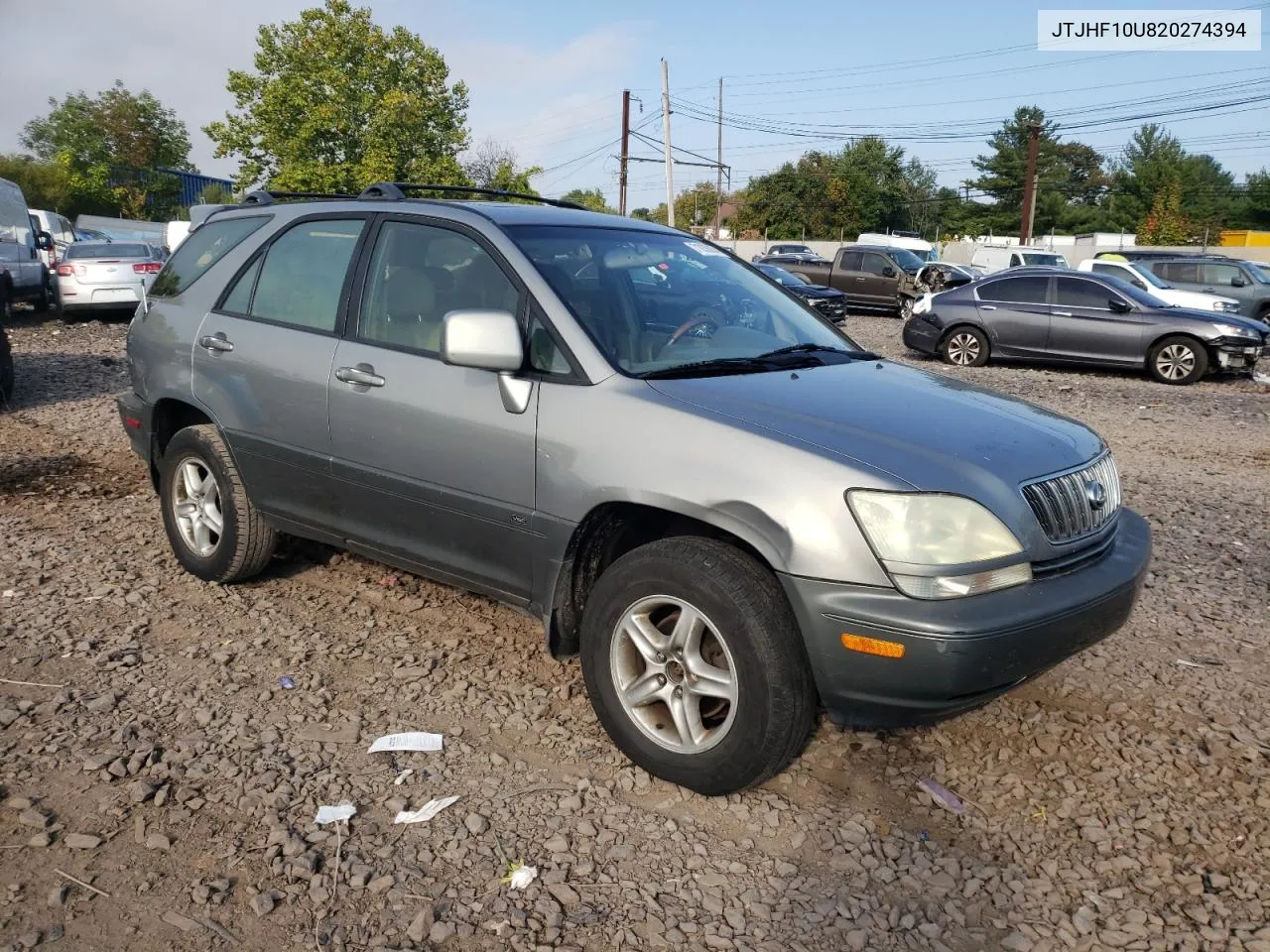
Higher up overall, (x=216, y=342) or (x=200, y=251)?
(x=200, y=251)

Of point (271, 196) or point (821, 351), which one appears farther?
point (271, 196)

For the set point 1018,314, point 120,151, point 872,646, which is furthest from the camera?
point 120,151

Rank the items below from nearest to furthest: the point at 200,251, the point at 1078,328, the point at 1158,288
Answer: the point at 200,251, the point at 1078,328, the point at 1158,288

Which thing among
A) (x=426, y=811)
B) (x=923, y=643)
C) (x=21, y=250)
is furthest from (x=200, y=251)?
(x=21, y=250)

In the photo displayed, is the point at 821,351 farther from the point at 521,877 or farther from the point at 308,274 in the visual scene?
the point at 521,877

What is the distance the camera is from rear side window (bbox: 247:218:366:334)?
4215mm

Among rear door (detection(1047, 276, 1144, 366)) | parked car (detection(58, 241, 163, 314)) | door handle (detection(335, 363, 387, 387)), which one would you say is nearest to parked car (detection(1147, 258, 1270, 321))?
rear door (detection(1047, 276, 1144, 366))

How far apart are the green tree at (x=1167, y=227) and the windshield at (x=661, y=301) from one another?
58089mm

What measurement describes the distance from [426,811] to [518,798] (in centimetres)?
28

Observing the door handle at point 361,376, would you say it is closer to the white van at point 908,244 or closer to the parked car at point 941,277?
the parked car at point 941,277

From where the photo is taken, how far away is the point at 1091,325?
14273 millimetres

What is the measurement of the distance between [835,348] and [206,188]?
65.9 metres

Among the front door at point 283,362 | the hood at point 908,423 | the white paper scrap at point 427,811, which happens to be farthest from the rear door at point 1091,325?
the white paper scrap at point 427,811

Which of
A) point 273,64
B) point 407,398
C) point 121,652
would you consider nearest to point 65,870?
point 121,652
